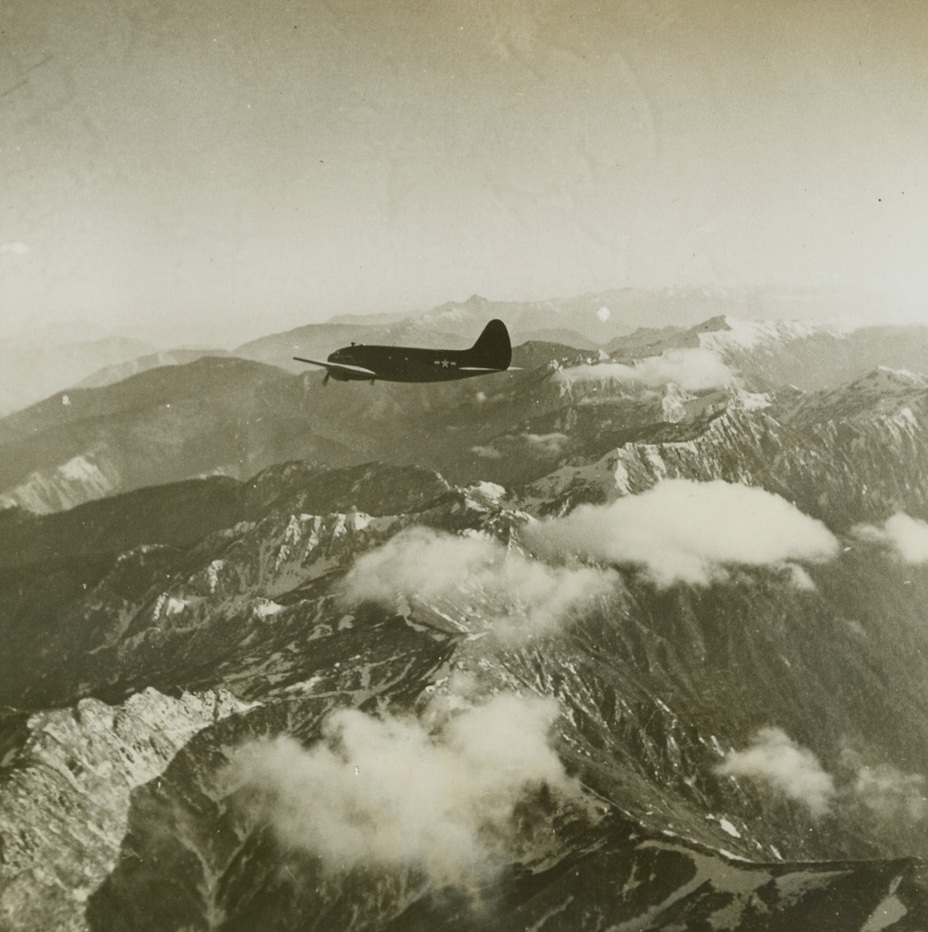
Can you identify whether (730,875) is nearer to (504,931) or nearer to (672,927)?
(672,927)

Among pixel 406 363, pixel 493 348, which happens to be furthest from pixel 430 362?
pixel 493 348

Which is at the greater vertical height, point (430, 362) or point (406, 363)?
point (406, 363)

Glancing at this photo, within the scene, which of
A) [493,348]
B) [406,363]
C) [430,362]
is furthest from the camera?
[406,363]

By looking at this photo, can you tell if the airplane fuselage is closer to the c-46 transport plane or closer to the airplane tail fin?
the c-46 transport plane

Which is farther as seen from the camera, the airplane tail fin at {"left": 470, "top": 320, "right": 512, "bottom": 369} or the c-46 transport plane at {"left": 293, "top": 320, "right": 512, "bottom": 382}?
the airplane tail fin at {"left": 470, "top": 320, "right": 512, "bottom": 369}

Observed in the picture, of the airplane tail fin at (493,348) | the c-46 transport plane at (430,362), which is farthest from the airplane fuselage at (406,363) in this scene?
the airplane tail fin at (493,348)

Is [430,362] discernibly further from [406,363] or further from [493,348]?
[493,348]

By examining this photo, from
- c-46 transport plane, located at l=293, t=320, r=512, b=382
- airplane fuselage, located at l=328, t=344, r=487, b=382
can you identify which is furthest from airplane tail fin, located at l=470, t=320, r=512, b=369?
airplane fuselage, located at l=328, t=344, r=487, b=382

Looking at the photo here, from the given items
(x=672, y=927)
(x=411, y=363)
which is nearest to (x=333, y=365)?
(x=411, y=363)
